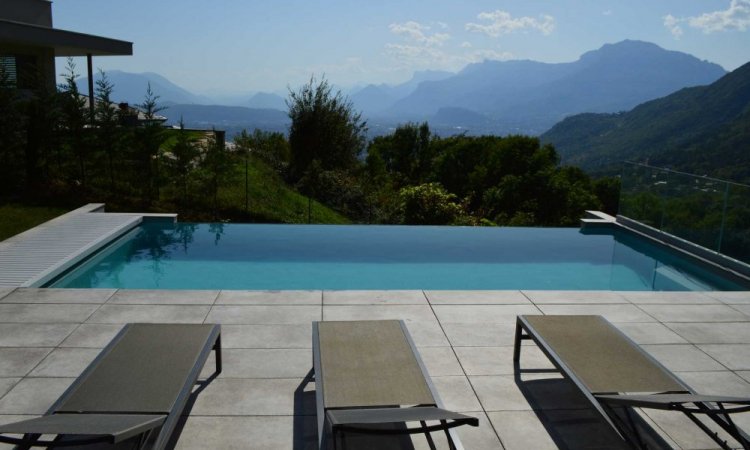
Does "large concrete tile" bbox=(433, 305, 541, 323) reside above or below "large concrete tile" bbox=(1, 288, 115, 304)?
above

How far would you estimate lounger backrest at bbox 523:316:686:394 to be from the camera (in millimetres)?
3522

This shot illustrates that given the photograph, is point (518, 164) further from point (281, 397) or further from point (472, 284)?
point (281, 397)

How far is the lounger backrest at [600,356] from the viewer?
3.52 metres

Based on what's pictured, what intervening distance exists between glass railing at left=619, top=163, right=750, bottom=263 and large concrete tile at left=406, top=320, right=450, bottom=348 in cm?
494

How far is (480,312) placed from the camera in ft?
18.6

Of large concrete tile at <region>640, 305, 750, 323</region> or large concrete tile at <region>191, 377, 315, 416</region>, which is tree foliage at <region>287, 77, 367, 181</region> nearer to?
large concrete tile at <region>640, 305, 750, 323</region>

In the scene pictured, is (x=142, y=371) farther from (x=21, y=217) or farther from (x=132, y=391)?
(x=21, y=217)

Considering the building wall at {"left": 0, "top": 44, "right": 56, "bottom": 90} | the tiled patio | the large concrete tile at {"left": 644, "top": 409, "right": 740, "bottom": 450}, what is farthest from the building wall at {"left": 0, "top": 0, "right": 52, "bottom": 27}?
the large concrete tile at {"left": 644, "top": 409, "right": 740, "bottom": 450}

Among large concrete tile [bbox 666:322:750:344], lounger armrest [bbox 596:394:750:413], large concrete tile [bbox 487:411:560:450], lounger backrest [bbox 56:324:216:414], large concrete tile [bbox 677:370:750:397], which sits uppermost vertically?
lounger armrest [bbox 596:394:750:413]

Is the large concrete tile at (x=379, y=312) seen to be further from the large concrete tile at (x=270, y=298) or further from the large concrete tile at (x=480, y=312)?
the large concrete tile at (x=270, y=298)

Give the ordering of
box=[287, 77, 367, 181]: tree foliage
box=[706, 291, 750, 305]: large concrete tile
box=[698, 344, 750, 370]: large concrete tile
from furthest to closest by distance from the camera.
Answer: box=[287, 77, 367, 181]: tree foliage → box=[706, 291, 750, 305]: large concrete tile → box=[698, 344, 750, 370]: large concrete tile

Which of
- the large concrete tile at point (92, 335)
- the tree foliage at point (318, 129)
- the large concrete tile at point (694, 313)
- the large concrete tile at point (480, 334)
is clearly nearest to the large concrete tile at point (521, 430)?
the large concrete tile at point (480, 334)

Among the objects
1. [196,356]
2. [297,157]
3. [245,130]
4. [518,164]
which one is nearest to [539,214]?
[518,164]

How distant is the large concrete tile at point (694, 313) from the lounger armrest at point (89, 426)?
183 inches
